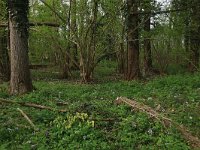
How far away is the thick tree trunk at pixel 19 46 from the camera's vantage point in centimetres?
1263

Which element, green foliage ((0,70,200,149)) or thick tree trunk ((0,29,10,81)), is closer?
green foliage ((0,70,200,149))

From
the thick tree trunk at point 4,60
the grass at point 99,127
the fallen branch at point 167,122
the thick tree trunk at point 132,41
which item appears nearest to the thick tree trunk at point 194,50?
the thick tree trunk at point 132,41

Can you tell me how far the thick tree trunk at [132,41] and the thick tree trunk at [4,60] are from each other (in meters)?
7.00

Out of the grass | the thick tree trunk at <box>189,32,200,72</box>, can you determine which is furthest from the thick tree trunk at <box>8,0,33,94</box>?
the thick tree trunk at <box>189,32,200,72</box>

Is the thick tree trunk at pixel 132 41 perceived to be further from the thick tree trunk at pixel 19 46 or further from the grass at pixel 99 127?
the grass at pixel 99 127

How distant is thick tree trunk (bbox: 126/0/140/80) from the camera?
59.7 ft

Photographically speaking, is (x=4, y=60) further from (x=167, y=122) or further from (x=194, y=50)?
(x=167, y=122)

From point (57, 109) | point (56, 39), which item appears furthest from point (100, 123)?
point (56, 39)

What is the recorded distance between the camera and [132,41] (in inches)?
720

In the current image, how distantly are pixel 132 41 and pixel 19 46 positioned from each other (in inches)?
271

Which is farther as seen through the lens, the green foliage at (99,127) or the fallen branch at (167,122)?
the green foliage at (99,127)

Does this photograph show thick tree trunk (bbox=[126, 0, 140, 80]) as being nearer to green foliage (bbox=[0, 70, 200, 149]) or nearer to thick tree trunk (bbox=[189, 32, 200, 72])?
thick tree trunk (bbox=[189, 32, 200, 72])

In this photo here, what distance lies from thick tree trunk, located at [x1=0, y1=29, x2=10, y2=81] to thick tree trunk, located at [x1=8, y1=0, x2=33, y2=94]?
832 cm

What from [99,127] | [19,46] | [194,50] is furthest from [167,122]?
[194,50]
